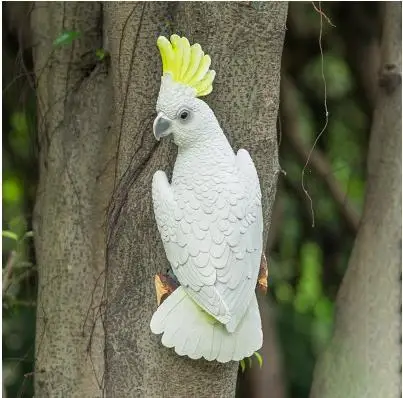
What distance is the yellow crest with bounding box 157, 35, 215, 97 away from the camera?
116 cm

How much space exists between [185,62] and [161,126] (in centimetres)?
11

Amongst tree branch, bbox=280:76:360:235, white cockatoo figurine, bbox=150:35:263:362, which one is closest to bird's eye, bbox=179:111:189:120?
white cockatoo figurine, bbox=150:35:263:362

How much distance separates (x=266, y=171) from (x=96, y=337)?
64 centimetres

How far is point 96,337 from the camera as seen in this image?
64.7 inches

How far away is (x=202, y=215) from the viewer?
1.14 metres

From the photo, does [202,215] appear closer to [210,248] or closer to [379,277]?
[210,248]

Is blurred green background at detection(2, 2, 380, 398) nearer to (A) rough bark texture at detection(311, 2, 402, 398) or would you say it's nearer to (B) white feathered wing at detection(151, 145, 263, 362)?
(A) rough bark texture at detection(311, 2, 402, 398)

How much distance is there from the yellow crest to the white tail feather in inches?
13.5

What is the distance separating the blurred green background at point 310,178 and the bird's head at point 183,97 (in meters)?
1.15

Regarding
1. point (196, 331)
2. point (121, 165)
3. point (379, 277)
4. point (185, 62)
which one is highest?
point (185, 62)

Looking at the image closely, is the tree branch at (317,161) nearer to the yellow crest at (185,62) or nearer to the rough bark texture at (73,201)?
the rough bark texture at (73,201)

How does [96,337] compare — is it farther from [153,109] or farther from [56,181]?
[153,109]

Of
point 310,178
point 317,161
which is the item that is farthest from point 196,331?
point 317,161

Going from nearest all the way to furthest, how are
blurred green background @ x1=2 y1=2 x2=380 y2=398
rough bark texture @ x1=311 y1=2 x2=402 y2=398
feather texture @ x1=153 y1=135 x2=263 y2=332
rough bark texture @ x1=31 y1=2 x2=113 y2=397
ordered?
1. feather texture @ x1=153 y1=135 x2=263 y2=332
2. rough bark texture @ x1=31 y1=2 x2=113 y2=397
3. rough bark texture @ x1=311 y1=2 x2=402 y2=398
4. blurred green background @ x1=2 y1=2 x2=380 y2=398
